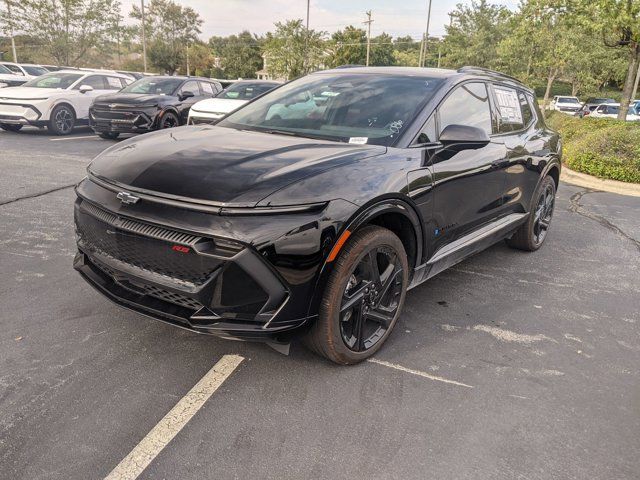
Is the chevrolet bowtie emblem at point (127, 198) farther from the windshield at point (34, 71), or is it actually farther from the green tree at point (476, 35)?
the green tree at point (476, 35)

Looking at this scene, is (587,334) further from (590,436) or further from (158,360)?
(158,360)

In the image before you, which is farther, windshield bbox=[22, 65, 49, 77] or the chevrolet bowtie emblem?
windshield bbox=[22, 65, 49, 77]

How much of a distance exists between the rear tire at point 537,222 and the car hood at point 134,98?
8.88 m

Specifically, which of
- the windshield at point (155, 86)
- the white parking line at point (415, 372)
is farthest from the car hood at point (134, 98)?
the white parking line at point (415, 372)

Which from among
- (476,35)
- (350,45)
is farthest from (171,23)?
(476,35)

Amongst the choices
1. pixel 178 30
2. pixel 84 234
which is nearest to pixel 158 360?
pixel 84 234

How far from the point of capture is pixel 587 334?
3469mm

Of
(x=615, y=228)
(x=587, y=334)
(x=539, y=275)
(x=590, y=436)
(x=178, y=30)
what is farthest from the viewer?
(x=178, y=30)

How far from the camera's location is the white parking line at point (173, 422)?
2.04 metres

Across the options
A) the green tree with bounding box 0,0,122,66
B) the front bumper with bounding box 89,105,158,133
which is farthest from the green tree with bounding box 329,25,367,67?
the front bumper with bounding box 89,105,158,133

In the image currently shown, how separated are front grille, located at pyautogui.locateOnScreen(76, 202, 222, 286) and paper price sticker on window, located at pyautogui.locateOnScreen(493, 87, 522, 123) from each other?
3117 mm

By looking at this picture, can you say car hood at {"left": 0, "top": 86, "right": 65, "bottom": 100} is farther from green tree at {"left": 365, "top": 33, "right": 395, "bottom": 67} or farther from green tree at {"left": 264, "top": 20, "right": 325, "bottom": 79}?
green tree at {"left": 365, "top": 33, "right": 395, "bottom": 67}

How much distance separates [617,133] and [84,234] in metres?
10.7

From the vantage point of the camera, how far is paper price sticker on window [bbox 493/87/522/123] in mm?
4289
